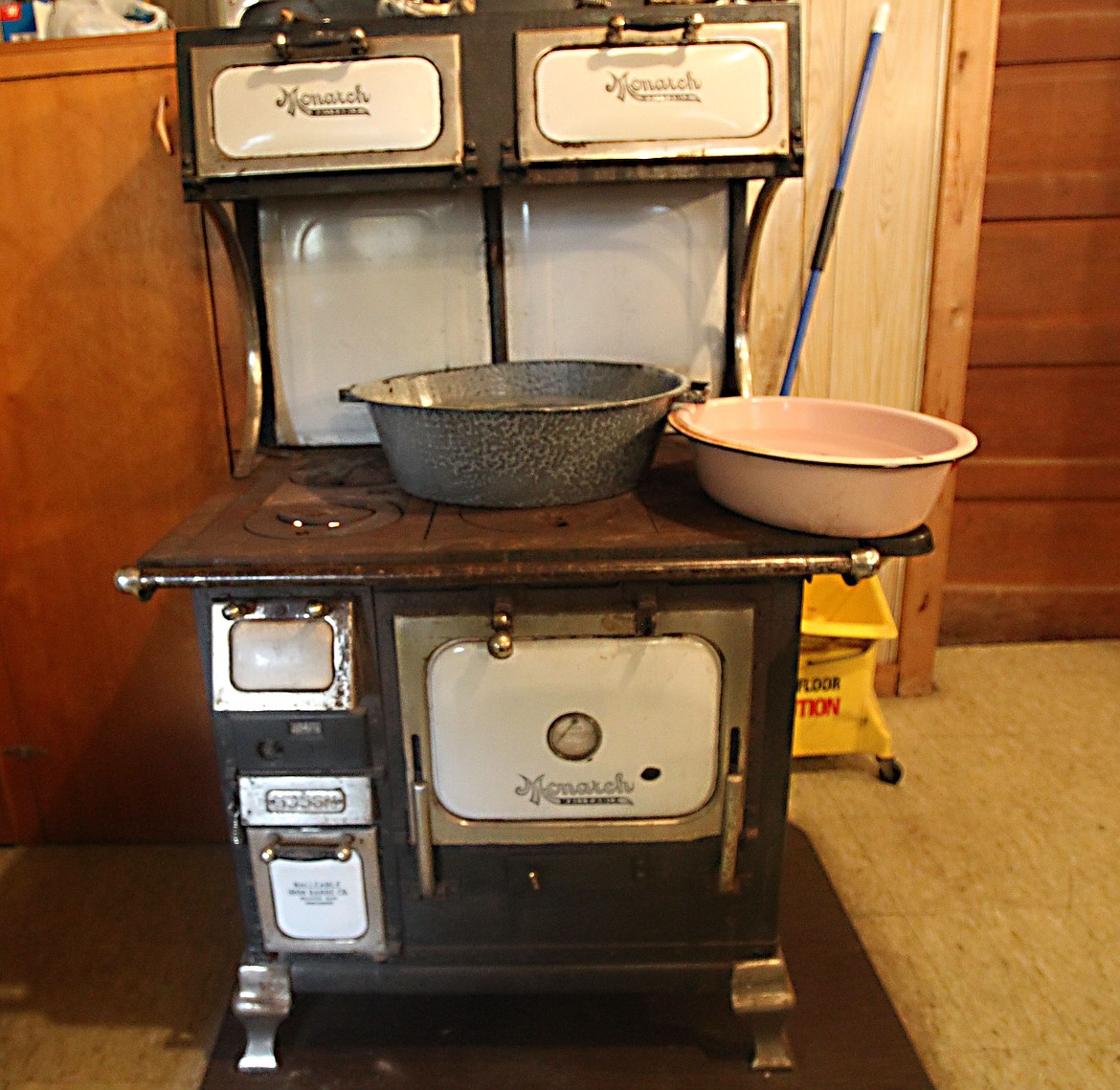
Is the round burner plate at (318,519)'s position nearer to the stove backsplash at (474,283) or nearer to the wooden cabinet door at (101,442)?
the stove backsplash at (474,283)

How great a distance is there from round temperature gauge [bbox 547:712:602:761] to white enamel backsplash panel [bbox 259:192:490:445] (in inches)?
26.5

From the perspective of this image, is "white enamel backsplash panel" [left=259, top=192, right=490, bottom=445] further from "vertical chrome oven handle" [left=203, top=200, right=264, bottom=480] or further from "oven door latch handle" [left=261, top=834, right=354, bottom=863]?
"oven door latch handle" [left=261, top=834, right=354, bottom=863]

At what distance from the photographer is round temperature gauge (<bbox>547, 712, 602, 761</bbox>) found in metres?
1.19

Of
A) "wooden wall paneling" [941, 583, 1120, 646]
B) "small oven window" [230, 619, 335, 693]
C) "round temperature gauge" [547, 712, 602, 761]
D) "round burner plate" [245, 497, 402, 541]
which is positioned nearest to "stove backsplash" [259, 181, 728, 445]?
"round burner plate" [245, 497, 402, 541]

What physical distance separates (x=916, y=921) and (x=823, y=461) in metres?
1.03

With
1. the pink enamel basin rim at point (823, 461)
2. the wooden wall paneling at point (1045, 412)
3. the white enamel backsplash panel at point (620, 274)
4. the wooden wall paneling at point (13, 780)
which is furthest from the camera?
the wooden wall paneling at point (1045, 412)

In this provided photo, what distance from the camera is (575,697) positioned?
1.17 m

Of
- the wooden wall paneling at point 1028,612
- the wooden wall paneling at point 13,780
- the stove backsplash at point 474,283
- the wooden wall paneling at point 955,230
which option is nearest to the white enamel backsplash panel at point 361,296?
the stove backsplash at point 474,283

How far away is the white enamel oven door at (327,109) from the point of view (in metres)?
1.30

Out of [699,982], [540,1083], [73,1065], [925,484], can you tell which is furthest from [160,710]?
[925,484]

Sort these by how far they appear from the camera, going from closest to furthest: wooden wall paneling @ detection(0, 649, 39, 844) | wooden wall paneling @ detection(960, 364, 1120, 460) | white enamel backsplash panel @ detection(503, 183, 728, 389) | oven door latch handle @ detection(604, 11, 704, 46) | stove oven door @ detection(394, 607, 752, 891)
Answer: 1. stove oven door @ detection(394, 607, 752, 891)
2. oven door latch handle @ detection(604, 11, 704, 46)
3. white enamel backsplash panel @ detection(503, 183, 728, 389)
4. wooden wall paneling @ detection(0, 649, 39, 844)
5. wooden wall paneling @ detection(960, 364, 1120, 460)

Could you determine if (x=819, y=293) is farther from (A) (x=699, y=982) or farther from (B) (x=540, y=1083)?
(B) (x=540, y=1083)

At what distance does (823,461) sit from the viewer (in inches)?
40.8

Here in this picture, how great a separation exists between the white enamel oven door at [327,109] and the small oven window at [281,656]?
2.13ft
